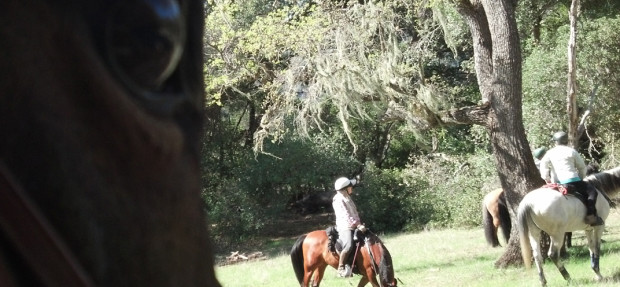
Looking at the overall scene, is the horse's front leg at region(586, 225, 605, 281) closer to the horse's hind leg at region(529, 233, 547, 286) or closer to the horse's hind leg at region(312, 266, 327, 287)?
the horse's hind leg at region(529, 233, 547, 286)

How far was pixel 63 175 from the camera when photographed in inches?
27.1

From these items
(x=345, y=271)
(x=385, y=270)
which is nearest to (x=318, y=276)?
(x=345, y=271)

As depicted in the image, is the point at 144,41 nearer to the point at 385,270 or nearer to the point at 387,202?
the point at 385,270

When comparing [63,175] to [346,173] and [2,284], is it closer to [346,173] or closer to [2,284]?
[2,284]

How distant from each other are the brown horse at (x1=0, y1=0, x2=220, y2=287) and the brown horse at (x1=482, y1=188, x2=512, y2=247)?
1536cm

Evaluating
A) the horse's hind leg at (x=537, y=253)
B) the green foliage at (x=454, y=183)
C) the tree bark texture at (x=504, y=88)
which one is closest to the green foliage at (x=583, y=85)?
the green foliage at (x=454, y=183)

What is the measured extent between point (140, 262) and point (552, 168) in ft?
37.5

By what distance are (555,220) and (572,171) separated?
2.45 feet

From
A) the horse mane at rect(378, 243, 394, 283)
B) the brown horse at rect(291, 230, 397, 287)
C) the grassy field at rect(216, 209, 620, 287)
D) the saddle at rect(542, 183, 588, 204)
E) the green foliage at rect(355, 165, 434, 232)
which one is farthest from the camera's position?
the green foliage at rect(355, 165, 434, 232)

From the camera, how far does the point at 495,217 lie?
1612 cm

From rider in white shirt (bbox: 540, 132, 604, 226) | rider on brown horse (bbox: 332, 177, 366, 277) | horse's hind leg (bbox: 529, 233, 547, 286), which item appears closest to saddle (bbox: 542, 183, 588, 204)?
rider in white shirt (bbox: 540, 132, 604, 226)

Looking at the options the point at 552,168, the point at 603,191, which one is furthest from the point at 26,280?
the point at 603,191

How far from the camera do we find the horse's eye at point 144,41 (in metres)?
0.75

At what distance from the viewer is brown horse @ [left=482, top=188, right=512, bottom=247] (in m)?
15.9
